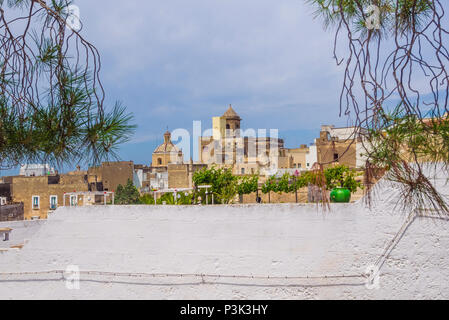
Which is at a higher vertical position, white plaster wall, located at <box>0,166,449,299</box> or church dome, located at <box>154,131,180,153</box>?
church dome, located at <box>154,131,180,153</box>

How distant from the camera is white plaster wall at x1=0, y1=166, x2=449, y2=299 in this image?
5266 mm

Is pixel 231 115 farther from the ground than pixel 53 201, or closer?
farther from the ground

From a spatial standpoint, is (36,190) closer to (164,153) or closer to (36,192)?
(36,192)

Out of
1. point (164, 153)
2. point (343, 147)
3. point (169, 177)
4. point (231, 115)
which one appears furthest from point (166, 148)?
point (343, 147)

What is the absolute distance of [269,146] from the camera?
4184 cm

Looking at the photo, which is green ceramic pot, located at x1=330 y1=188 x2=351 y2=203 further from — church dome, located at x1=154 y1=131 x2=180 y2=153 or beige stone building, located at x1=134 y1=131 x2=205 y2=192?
church dome, located at x1=154 y1=131 x2=180 y2=153

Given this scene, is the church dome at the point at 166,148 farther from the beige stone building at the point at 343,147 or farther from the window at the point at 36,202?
the beige stone building at the point at 343,147

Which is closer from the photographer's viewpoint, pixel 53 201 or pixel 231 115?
pixel 53 201

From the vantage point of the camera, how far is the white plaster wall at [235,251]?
207 inches

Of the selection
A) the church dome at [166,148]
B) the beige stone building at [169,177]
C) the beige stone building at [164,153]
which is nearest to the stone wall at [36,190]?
the beige stone building at [169,177]

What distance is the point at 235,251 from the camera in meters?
5.74

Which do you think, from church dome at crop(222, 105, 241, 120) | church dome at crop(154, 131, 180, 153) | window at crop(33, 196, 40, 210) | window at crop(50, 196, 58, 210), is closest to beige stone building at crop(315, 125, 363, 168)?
window at crop(50, 196, 58, 210)

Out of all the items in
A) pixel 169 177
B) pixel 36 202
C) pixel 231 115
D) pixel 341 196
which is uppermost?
pixel 231 115
